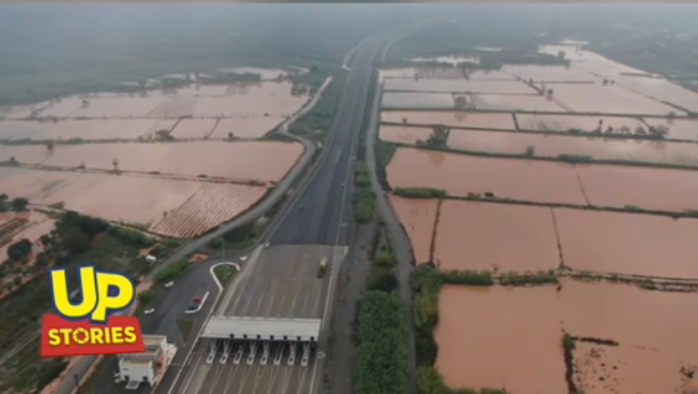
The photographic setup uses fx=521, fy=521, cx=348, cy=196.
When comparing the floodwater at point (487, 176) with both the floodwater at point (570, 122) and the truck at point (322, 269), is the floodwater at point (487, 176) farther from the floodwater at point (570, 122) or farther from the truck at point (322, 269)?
the truck at point (322, 269)

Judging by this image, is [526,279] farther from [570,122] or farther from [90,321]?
[570,122]

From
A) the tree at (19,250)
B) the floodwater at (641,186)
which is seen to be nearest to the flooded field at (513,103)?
the floodwater at (641,186)

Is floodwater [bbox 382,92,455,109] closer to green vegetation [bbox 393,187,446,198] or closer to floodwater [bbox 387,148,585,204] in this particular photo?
floodwater [bbox 387,148,585,204]

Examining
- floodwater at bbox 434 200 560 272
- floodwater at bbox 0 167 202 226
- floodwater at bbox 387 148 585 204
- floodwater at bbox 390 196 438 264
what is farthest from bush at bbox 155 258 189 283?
floodwater at bbox 387 148 585 204

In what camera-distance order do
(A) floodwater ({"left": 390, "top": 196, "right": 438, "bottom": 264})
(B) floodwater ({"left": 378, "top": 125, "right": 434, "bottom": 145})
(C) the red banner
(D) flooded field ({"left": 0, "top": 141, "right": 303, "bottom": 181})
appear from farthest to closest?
1. (B) floodwater ({"left": 378, "top": 125, "right": 434, "bottom": 145})
2. (D) flooded field ({"left": 0, "top": 141, "right": 303, "bottom": 181})
3. (A) floodwater ({"left": 390, "top": 196, "right": 438, "bottom": 264})
4. (C) the red banner

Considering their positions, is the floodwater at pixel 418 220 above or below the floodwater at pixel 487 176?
below

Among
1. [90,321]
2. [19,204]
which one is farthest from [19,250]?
[90,321]

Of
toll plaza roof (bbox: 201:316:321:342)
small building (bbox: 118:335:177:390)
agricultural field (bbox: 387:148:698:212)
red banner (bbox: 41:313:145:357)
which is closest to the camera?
red banner (bbox: 41:313:145:357)
